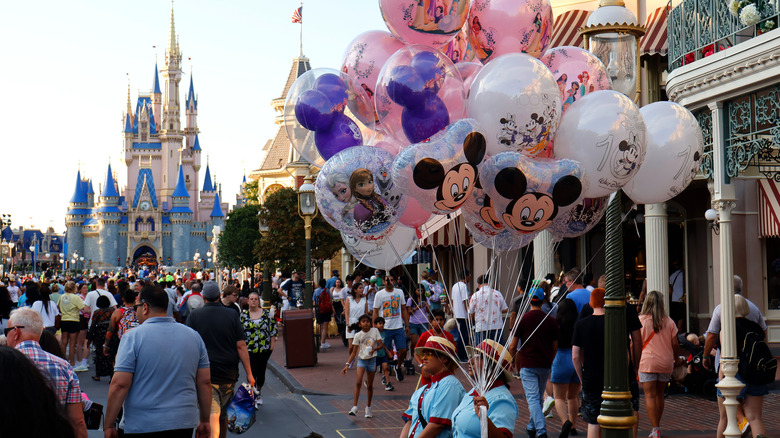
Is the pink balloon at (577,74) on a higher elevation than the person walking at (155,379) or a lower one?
higher

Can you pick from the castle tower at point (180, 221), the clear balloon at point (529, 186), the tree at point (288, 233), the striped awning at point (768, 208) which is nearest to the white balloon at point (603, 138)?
the clear balloon at point (529, 186)

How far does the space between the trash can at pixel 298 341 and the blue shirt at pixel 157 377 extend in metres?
10.5

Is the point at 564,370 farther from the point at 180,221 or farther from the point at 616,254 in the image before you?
the point at 180,221

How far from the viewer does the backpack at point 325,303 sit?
2026 centimetres

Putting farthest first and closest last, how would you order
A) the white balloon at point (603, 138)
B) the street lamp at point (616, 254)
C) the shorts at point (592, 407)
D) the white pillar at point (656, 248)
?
the white pillar at point (656, 248) → the shorts at point (592, 407) → the street lamp at point (616, 254) → the white balloon at point (603, 138)

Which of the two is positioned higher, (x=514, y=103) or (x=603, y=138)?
(x=514, y=103)

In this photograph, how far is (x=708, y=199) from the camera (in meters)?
18.0

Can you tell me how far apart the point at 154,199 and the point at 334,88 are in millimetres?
139055

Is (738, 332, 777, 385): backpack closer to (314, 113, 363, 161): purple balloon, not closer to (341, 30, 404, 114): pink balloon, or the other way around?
(314, 113, 363, 161): purple balloon

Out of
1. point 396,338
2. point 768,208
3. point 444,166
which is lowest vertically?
point 396,338

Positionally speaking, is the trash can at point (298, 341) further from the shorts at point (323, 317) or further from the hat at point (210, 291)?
Answer: the hat at point (210, 291)

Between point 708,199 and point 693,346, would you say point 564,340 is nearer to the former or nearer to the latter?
point 693,346

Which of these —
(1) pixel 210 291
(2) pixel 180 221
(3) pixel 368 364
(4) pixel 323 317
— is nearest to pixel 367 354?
(3) pixel 368 364

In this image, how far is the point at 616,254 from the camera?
7.12 meters
